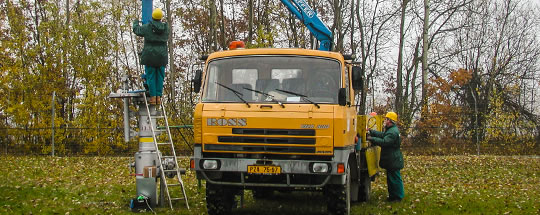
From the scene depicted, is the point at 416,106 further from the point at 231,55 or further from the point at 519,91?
the point at 231,55

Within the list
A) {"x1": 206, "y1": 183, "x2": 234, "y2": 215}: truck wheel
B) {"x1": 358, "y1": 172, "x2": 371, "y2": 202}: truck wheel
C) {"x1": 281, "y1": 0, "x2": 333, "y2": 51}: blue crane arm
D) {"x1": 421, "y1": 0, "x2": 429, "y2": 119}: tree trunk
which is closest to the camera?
{"x1": 206, "y1": 183, "x2": 234, "y2": 215}: truck wheel

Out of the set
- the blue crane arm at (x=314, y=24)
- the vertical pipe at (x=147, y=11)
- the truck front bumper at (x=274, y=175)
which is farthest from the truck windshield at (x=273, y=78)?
the blue crane arm at (x=314, y=24)

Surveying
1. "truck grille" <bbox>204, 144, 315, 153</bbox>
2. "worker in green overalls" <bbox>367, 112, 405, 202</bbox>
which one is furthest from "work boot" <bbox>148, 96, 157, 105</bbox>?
"worker in green overalls" <bbox>367, 112, 405, 202</bbox>

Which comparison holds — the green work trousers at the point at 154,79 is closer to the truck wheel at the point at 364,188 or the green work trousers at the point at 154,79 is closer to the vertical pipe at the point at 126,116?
the vertical pipe at the point at 126,116

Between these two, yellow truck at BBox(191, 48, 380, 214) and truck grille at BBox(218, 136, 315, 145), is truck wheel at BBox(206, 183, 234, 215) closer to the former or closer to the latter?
yellow truck at BBox(191, 48, 380, 214)

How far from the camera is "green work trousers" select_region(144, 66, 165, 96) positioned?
11.5 m

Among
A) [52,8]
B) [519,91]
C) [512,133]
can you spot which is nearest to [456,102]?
[519,91]

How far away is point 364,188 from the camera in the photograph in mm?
13211

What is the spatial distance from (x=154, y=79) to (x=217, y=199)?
8.39ft

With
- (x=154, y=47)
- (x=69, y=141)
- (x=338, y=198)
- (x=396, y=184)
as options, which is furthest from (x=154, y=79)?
(x=69, y=141)

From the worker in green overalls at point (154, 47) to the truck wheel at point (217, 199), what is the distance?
89.9 inches

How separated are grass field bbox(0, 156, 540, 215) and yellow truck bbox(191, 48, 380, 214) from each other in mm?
1716

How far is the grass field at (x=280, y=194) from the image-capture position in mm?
11789

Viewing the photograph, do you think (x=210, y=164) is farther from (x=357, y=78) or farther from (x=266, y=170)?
(x=357, y=78)
